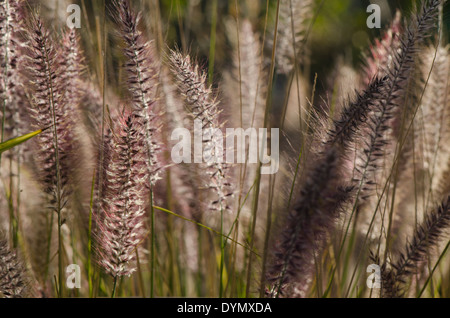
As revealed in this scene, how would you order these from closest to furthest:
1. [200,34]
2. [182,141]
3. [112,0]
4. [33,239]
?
[112,0], [182,141], [33,239], [200,34]

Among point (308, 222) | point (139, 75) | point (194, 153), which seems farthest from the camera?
point (194, 153)

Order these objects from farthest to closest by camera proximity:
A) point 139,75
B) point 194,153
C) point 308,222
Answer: point 194,153
point 139,75
point 308,222

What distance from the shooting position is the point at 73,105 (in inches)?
25.9

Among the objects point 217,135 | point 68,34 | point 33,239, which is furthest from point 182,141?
point 33,239
